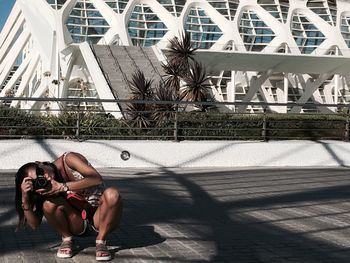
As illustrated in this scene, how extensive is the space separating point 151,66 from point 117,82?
226cm

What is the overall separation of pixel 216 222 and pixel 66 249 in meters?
2.34

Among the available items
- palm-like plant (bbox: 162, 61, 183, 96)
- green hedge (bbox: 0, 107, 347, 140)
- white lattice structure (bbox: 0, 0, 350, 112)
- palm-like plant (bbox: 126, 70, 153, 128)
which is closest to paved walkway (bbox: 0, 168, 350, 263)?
green hedge (bbox: 0, 107, 347, 140)

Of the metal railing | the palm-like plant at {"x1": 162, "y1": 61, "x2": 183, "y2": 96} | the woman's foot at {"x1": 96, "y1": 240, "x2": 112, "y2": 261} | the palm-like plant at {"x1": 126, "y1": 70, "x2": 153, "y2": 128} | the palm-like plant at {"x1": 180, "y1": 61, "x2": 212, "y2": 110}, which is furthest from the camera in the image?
the palm-like plant at {"x1": 162, "y1": 61, "x2": 183, "y2": 96}

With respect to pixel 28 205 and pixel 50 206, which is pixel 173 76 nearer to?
pixel 50 206

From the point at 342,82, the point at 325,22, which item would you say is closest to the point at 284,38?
the point at 325,22

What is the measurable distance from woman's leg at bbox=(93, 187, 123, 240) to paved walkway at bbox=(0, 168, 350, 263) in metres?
0.31

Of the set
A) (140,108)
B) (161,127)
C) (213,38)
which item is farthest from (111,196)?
(213,38)

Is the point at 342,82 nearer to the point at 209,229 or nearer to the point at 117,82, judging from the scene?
the point at 117,82

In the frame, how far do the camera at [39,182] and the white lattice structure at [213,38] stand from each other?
91.0 feet

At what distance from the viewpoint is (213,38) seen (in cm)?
4122

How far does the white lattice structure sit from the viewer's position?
117 ft

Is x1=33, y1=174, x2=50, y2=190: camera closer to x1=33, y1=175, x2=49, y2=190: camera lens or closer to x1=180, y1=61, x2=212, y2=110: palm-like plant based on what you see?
x1=33, y1=175, x2=49, y2=190: camera lens

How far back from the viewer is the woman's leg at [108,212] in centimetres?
451

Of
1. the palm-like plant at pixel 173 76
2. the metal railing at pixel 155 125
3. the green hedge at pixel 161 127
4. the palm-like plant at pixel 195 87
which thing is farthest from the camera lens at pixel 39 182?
the palm-like plant at pixel 173 76
